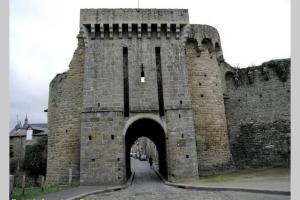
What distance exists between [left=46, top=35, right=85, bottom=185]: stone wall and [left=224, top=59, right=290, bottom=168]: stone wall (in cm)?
847

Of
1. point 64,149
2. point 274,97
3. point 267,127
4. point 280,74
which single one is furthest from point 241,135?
point 64,149

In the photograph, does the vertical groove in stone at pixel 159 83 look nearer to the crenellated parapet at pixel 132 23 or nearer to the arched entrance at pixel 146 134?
the crenellated parapet at pixel 132 23

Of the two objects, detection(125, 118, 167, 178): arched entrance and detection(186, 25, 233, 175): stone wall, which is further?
detection(125, 118, 167, 178): arched entrance

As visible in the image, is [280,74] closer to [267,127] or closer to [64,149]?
[267,127]

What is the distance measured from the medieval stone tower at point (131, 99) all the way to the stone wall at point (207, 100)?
0.05 metres

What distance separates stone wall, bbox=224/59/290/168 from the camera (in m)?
18.0

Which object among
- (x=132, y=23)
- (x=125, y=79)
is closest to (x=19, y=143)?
(x=125, y=79)

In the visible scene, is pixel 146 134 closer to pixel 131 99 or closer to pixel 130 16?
pixel 131 99

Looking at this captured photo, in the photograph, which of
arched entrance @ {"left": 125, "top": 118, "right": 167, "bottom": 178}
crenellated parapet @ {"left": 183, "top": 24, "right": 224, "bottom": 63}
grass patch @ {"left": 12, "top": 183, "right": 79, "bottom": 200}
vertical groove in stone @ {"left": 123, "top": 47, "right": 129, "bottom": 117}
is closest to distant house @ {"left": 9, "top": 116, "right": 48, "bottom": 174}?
arched entrance @ {"left": 125, "top": 118, "right": 167, "bottom": 178}

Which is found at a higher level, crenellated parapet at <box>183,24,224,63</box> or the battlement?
the battlement

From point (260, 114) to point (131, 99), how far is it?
7.53 m

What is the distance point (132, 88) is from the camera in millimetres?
16141

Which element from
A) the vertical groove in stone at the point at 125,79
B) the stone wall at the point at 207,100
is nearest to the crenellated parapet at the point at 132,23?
the vertical groove in stone at the point at 125,79

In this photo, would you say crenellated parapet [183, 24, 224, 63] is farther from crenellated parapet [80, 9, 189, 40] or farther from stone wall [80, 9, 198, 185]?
stone wall [80, 9, 198, 185]
